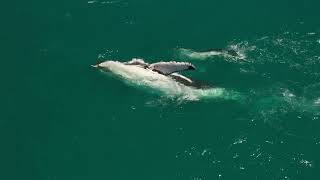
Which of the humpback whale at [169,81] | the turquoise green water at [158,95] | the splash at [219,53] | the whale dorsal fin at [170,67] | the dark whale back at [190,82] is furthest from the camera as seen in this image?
the splash at [219,53]

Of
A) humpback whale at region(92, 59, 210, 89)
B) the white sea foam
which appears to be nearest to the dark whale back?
humpback whale at region(92, 59, 210, 89)

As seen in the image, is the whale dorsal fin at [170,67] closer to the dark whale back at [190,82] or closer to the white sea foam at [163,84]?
the white sea foam at [163,84]

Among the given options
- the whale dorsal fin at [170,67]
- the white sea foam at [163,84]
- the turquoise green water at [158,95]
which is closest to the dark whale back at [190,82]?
the white sea foam at [163,84]

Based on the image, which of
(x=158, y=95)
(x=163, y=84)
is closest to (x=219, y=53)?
(x=163, y=84)

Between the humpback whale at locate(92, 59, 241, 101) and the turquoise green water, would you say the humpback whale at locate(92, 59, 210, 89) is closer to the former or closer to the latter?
the humpback whale at locate(92, 59, 241, 101)

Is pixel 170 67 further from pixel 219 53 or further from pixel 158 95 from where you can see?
pixel 219 53
